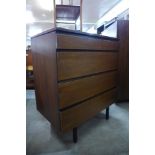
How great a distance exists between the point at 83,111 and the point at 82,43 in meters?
0.59

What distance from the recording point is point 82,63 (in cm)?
136

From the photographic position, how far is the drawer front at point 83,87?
1190mm

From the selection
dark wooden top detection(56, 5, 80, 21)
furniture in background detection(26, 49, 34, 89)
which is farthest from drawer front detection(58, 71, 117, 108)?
furniture in background detection(26, 49, 34, 89)

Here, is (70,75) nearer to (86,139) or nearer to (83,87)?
(83,87)

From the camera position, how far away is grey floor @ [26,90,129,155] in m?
1.35

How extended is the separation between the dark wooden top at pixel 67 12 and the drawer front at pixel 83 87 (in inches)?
58.2

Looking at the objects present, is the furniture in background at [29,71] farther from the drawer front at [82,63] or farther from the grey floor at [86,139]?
the drawer front at [82,63]

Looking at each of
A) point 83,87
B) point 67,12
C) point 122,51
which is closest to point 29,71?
point 67,12

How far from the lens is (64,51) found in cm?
116

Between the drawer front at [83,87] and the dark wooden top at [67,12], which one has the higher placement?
the dark wooden top at [67,12]

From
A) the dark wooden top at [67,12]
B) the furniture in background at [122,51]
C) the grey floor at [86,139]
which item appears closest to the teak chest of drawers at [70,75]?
the grey floor at [86,139]

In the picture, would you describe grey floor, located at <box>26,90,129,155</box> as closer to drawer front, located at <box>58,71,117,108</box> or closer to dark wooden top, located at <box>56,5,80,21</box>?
drawer front, located at <box>58,71,117,108</box>
